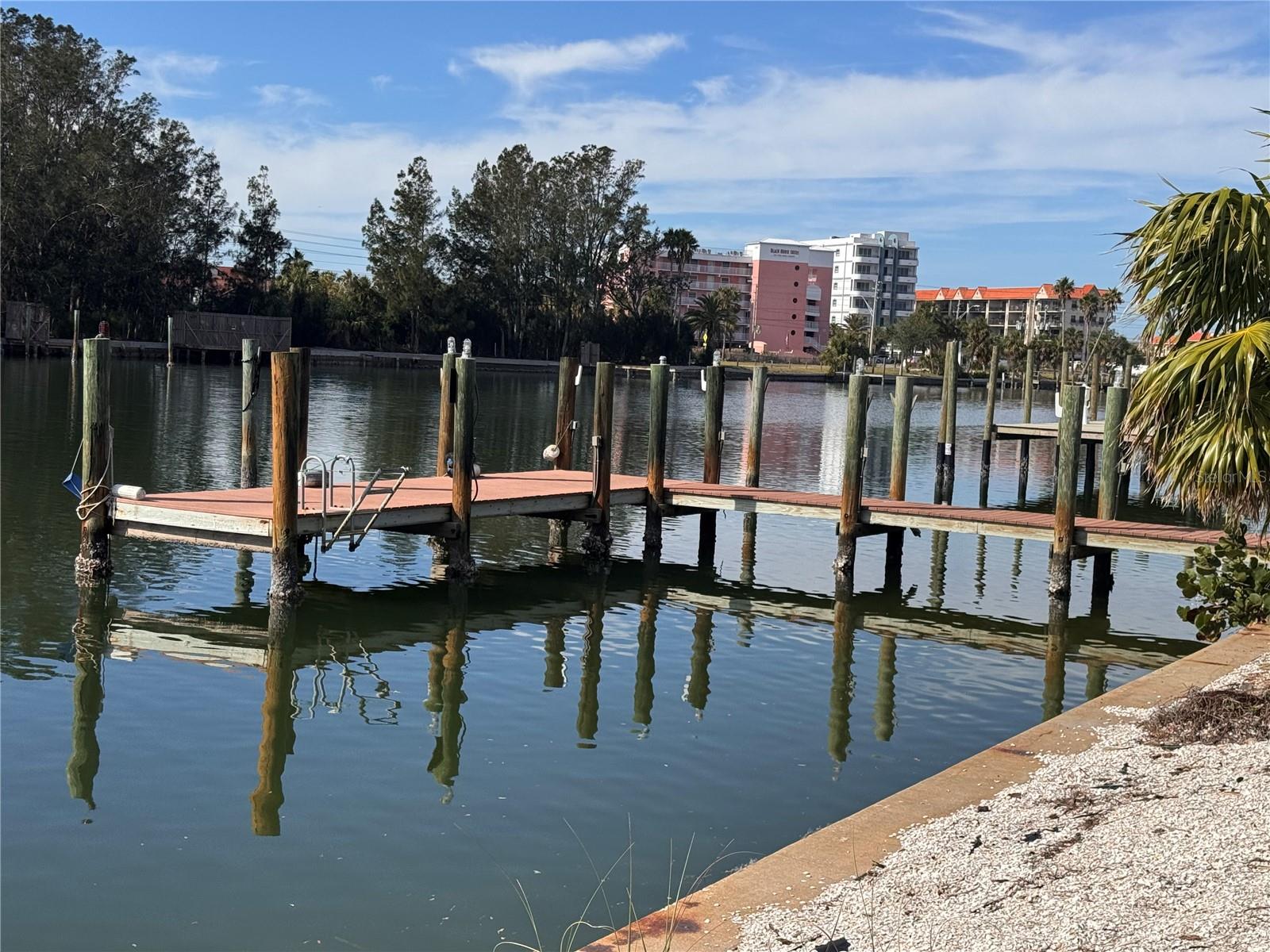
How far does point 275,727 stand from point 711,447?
12581mm

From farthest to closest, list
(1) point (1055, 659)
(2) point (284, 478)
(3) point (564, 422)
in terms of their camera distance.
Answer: (3) point (564, 422)
(1) point (1055, 659)
(2) point (284, 478)

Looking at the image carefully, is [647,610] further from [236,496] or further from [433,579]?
[236,496]

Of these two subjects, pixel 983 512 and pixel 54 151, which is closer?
pixel 983 512

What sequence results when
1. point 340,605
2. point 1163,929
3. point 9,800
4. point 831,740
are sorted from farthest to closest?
point 340,605 → point 831,740 → point 9,800 → point 1163,929

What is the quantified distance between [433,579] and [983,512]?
761 centimetres

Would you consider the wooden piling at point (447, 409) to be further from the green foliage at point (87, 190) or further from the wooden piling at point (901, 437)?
the green foliage at point (87, 190)

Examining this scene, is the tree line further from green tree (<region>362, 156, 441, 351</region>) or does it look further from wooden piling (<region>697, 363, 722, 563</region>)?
wooden piling (<region>697, 363, 722, 563</region>)

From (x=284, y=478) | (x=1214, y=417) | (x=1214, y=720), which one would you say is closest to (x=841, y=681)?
(x=1214, y=720)

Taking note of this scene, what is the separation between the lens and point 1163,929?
542 cm

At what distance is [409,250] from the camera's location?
90812 mm

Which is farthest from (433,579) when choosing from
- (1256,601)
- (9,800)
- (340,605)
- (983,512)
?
(1256,601)

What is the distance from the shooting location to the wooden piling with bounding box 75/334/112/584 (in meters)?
15.3

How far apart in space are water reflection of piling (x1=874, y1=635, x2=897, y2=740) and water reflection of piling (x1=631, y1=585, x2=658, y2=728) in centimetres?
210

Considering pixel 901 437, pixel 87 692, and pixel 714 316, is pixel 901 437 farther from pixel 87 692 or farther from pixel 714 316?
pixel 714 316
